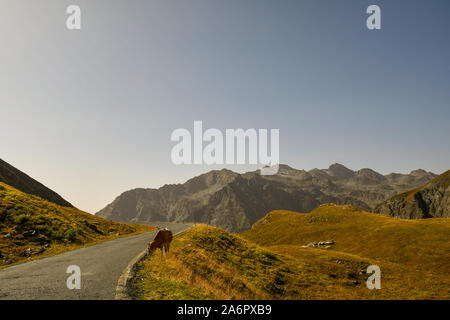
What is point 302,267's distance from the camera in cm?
3066

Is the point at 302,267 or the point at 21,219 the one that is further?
the point at 302,267

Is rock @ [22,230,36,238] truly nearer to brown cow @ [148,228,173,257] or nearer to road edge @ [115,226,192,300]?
brown cow @ [148,228,173,257]


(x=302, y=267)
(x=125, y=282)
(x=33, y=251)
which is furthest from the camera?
(x=302, y=267)

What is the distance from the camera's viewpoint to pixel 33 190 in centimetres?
7862

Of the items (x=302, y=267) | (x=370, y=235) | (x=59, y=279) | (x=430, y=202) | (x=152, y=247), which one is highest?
(x=59, y=279)

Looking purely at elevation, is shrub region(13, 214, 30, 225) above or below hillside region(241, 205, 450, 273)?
above

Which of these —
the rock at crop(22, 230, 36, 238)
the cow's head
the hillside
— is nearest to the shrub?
the rock at crop(22, 230, 36, 238)

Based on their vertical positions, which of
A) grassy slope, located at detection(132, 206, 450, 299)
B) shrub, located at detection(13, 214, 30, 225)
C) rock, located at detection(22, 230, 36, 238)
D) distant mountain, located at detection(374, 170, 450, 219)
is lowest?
distant mountain, located at detection(374, 170, 450, 219)

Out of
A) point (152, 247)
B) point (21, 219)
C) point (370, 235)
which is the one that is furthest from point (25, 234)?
point (370, 235)

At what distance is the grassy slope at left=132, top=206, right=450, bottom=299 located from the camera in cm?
1525

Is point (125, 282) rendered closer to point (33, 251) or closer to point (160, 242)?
point (160, 242)

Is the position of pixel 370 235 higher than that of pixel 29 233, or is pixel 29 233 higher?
pixel 29 233
